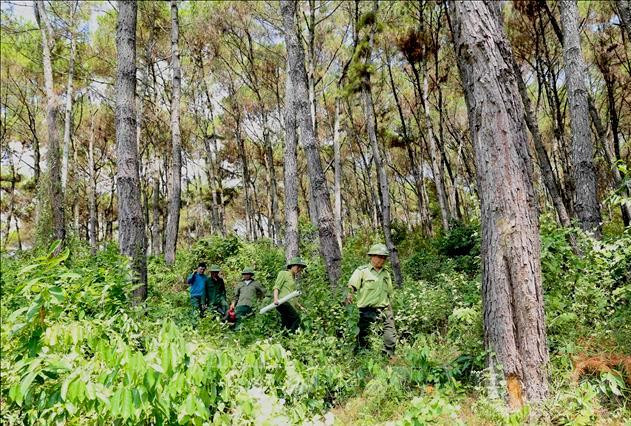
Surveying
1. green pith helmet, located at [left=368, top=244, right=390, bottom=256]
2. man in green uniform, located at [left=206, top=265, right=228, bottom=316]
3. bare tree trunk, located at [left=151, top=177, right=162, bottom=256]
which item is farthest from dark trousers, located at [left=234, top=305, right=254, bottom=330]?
bare tree trunk, located at [left=151, top=177, right=162, bottom=256]

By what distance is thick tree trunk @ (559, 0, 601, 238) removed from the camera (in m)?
8.12

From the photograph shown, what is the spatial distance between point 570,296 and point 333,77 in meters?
18.2

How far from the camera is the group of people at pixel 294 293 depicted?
6.10 m

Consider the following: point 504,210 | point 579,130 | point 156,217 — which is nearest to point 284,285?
point 504,210

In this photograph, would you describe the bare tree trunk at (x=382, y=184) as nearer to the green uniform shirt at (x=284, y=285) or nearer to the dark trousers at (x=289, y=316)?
the green uniform shirt at (x=284, y=285)

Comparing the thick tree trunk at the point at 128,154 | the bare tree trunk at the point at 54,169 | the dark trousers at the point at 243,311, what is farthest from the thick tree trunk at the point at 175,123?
the thick tree trunk at the point at 128,154

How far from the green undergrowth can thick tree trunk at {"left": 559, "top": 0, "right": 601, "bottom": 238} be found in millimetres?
2361

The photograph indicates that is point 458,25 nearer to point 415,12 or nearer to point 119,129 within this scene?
point 119,129

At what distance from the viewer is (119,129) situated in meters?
7.08

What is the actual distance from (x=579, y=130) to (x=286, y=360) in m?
7.33

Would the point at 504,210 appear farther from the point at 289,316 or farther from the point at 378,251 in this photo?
the point at 289,316

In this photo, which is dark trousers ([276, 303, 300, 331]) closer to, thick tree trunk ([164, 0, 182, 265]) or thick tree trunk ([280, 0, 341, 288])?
thick tree trunk ([280, 0, 341, 288])

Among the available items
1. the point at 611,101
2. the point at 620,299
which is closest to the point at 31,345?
the point at 620,299

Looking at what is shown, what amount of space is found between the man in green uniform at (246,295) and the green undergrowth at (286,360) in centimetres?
44
